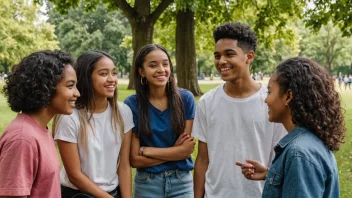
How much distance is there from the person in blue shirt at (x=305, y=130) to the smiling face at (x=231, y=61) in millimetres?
728

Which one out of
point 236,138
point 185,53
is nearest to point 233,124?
point 236,138

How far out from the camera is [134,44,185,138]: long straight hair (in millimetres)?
3446

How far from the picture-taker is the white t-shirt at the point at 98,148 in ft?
10.2

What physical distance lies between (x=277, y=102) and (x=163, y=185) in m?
1.42

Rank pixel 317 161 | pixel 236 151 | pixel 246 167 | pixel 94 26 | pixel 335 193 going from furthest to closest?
1. pixel 94 26
2. pixel 236 151
3. pixel 246 167
4. pixel 335 193
5. pixel 317 161

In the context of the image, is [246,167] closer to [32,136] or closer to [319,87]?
[319,87]

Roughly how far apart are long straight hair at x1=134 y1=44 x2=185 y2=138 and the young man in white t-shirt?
9.2 inches

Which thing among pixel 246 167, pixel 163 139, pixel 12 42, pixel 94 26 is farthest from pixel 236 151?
pixel 94 26

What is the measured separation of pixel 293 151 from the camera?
6.94 feet

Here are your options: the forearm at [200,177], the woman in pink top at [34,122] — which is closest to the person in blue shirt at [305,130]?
the forearm at [200,177]

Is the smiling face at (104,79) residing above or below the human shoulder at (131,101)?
above

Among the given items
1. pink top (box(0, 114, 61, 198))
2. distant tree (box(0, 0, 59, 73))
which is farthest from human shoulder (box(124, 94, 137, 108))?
distant tree (box(0, 0, 59, 73))

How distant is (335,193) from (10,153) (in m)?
1.73

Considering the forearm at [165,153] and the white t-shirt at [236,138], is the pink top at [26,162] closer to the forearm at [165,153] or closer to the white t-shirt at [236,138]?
the forearm at [165,153]
